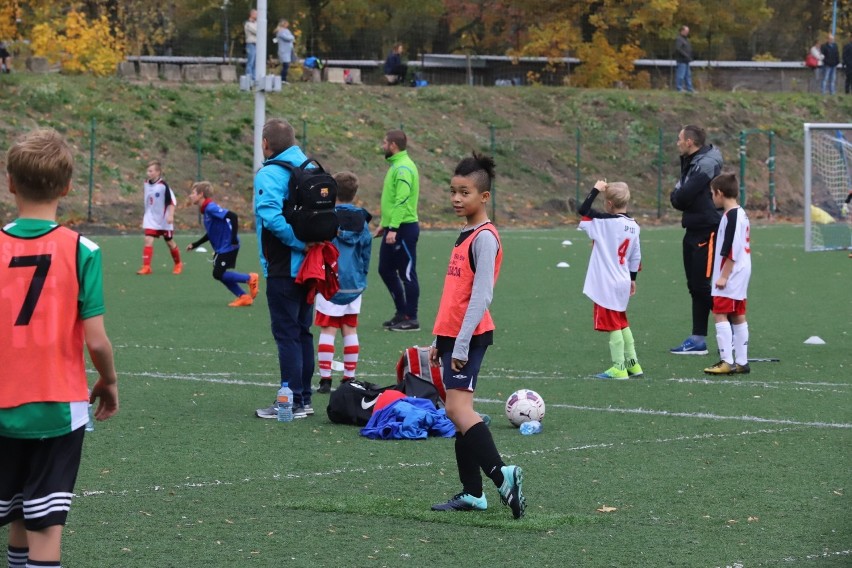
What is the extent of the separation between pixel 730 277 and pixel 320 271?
3.98 m

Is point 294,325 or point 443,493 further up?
point 294,325

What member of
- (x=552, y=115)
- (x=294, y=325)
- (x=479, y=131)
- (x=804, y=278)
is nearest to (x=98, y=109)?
(x=479, y=131)

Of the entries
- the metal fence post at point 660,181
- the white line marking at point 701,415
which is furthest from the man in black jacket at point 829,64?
the white line marking at point 701,415

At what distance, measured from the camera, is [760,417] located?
31.4 feet

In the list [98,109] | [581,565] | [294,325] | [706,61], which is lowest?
[581,565]

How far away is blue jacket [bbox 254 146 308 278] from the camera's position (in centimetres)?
915

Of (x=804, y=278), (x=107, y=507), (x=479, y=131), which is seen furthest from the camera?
(x=479, y=131)

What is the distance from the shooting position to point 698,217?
13.1 m

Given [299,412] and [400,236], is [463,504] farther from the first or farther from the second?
[400,236]

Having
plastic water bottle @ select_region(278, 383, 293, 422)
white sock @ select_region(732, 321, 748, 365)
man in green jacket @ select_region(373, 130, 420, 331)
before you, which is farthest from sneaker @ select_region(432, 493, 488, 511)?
man in green jacket @ select_region(373, 130, 420, 331)

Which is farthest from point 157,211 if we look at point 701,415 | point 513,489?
point 513,489

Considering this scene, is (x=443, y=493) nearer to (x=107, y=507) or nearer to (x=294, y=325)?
(x=107, y=507)

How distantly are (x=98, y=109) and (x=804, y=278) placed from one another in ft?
69.2

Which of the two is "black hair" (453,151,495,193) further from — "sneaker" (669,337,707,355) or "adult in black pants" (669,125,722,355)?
"sneaker" (669,337,707,355)
